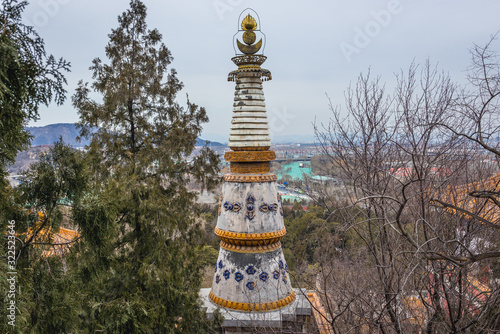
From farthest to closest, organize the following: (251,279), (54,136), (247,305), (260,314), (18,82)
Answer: (251,279)
(247,305)
(260,314)
(54,136)
(18,82)

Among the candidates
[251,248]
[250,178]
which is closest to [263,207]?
[250,178]

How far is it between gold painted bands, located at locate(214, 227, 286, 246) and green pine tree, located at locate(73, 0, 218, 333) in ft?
3.33

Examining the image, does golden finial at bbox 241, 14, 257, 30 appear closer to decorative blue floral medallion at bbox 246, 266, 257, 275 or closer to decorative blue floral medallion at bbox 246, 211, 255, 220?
decorative blue floral medallion at bbox 246, 211, 255, 220

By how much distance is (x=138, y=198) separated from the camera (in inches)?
251

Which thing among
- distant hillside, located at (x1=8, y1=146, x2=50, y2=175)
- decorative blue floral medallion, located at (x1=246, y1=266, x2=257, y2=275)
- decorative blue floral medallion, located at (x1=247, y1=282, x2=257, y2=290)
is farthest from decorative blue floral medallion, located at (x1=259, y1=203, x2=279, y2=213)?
distant hillside, located at (x1=8, y1=146, x2=50, y2=175)

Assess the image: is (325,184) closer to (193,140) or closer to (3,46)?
(193,140)

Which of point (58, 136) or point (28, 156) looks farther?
point (28, 156)

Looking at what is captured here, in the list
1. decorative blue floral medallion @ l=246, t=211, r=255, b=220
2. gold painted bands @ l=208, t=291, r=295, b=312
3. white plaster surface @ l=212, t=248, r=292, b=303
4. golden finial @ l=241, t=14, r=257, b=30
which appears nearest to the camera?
gold painted bands @ l=208, t=291, r=295, b=312

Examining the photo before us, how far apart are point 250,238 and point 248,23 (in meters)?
5.44

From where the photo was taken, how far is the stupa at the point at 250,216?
757 cm

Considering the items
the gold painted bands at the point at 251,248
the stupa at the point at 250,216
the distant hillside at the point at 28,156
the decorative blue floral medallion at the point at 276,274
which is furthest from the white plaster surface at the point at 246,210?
the distant hillside at the point at 28,156

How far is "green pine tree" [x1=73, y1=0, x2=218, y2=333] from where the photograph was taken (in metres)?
5.44

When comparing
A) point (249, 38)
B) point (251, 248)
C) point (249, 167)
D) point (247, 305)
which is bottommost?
point (247, 305)

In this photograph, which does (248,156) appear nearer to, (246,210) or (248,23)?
(246,210)
